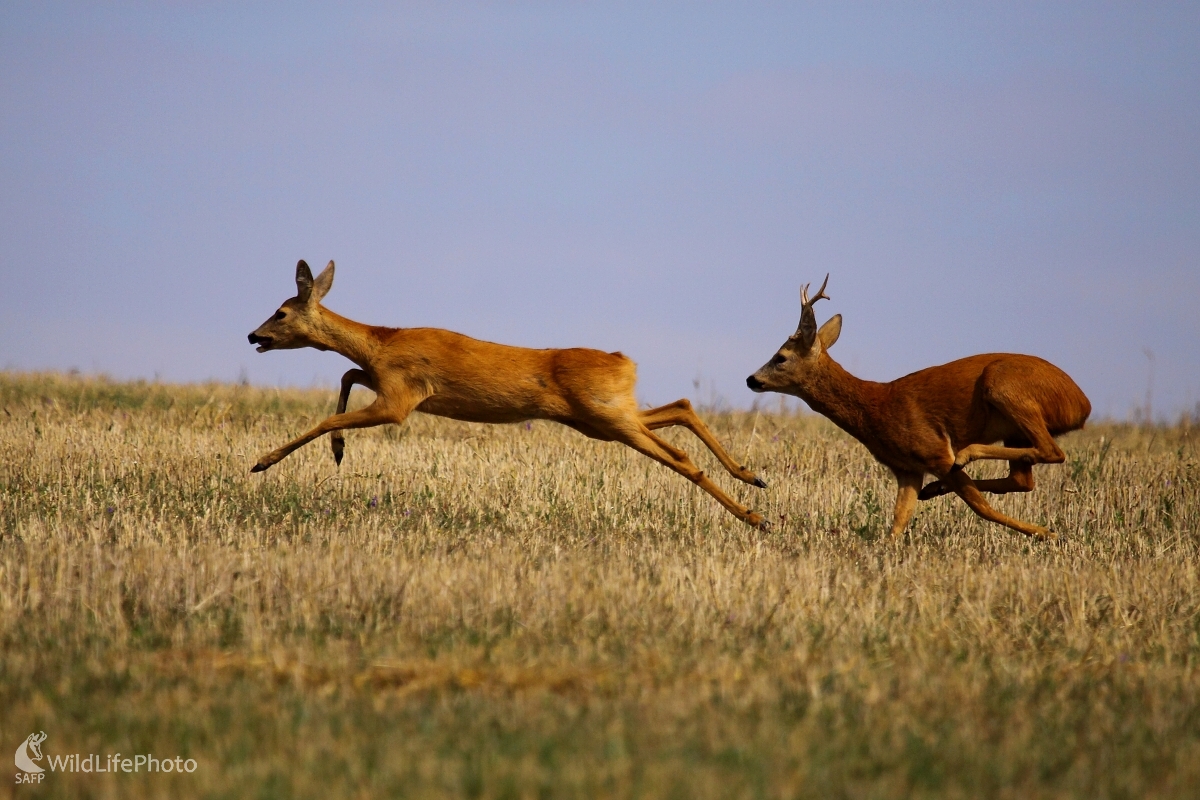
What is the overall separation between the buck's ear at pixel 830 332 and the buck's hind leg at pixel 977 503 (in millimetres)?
1428

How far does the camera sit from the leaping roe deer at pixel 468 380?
9195mm

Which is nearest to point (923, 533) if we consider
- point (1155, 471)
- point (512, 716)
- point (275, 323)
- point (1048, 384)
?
point (1048, 384)

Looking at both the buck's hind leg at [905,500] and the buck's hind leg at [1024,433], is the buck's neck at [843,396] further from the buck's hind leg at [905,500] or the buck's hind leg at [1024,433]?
the buck's hind leg at [1024,433]

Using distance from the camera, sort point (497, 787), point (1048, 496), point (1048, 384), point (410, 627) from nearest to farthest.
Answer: point (497, 787), point (410, 627), point (1048, 384), point (1048, 496)

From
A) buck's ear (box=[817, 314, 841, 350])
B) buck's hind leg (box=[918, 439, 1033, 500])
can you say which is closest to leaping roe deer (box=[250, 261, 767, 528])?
buck's ear (box=[817, 314, 841, 350])

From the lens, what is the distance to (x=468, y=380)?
30.1 ft

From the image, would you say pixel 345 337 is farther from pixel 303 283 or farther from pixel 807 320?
pixel 807 320

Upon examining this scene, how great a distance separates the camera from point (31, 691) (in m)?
4.53

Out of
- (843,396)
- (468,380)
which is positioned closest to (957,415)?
(843,396)

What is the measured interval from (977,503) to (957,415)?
0.65m

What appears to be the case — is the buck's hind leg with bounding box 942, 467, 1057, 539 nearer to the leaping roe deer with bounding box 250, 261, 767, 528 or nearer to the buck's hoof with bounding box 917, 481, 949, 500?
the buck's hoof with bounding box 917, 481, 949, 500

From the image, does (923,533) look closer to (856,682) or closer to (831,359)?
(831,359)

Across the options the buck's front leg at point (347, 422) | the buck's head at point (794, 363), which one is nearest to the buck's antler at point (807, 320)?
the buck's head at point (794, 363)

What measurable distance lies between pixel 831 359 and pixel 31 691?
6623mm
